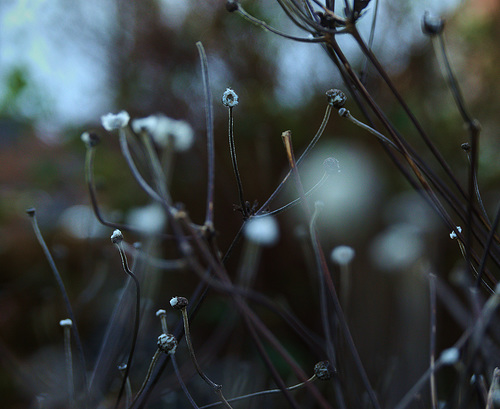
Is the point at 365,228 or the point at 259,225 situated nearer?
the point at 259,225

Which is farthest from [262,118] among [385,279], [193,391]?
[193,391]

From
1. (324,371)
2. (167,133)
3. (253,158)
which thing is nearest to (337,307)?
(324,371)

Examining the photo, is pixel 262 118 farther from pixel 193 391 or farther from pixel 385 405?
pixel 385 405

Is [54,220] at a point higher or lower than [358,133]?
higher

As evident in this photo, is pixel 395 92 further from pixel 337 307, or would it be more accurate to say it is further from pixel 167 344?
pixel 167 344

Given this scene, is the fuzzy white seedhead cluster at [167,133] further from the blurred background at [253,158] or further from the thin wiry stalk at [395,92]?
the blurred background at [253,158]

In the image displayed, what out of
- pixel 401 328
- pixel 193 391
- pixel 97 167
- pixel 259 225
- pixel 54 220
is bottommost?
pixel 401 328

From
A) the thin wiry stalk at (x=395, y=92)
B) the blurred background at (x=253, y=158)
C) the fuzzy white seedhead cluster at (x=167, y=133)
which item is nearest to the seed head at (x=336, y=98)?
the thin wiry stalk at (x=395, y=92)

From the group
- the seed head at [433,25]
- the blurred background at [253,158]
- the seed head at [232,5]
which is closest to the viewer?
the seed head at [433,25]

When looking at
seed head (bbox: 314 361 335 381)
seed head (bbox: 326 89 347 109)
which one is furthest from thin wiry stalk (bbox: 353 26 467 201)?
seed head (bbox: 314 361 335 381)
